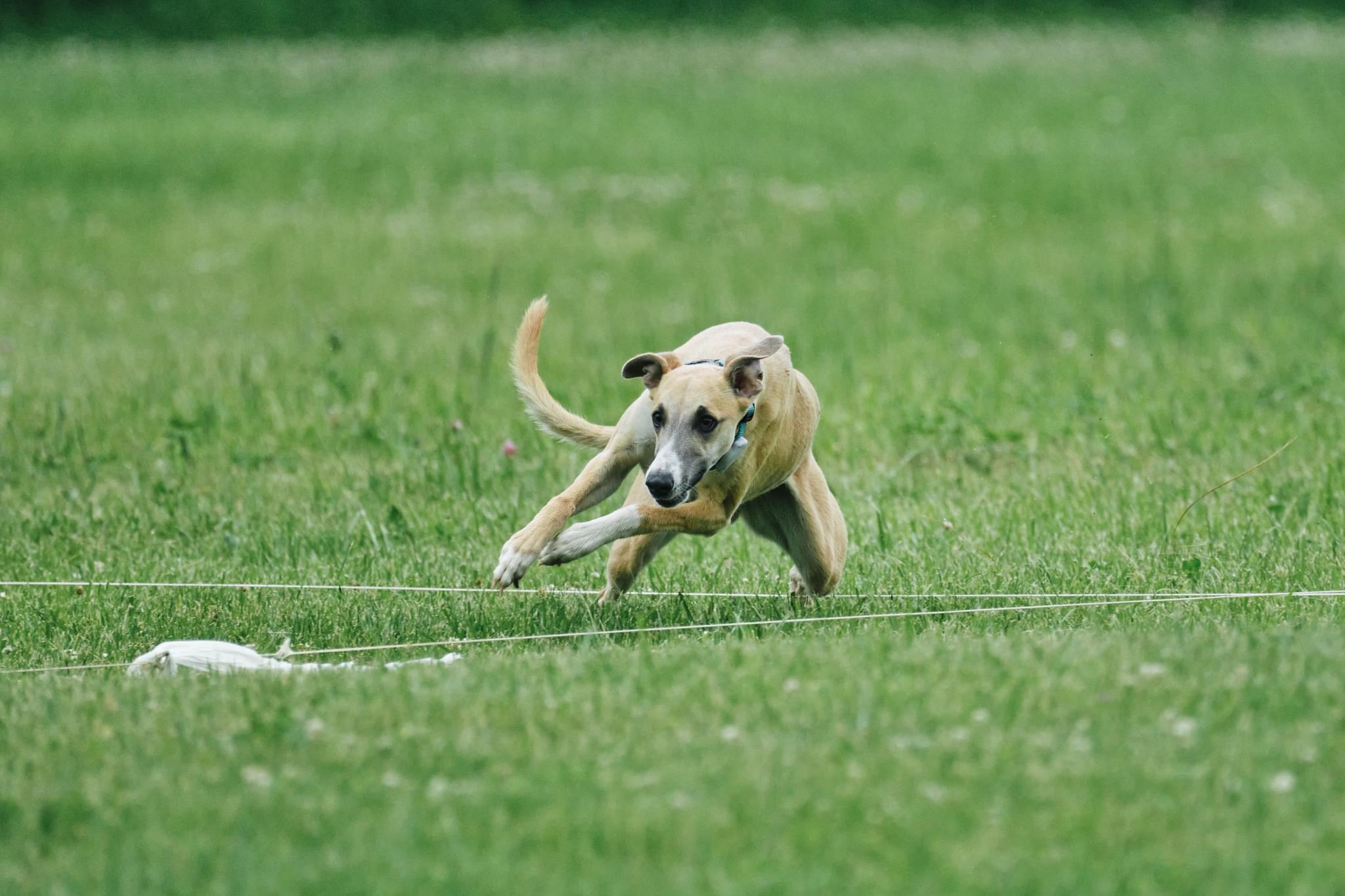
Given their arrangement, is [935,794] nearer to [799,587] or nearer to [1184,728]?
[1184,728]

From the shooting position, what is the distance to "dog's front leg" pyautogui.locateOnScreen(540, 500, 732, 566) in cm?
551

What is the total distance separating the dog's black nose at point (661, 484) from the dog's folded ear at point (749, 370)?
1.47ft

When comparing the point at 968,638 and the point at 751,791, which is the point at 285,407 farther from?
the point at 751,791

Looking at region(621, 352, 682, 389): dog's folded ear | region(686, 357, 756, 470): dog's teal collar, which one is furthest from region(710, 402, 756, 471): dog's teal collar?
region(621, 352, 682, 389): dog's folded ear

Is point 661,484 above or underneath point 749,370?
underneath

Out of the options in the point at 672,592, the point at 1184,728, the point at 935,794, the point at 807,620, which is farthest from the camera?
the point at 672,592

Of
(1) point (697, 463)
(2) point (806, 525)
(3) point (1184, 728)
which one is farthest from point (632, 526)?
(3) point (1184, 728)

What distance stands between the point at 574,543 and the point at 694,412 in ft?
1.92

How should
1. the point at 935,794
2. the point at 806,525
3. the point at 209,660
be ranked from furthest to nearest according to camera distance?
the point at 806,525 → the point at 209,660 → the point at 935,794

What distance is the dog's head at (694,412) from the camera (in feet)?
17.4

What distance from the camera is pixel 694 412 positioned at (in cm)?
538

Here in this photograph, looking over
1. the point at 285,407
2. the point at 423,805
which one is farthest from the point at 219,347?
the point at 423,805

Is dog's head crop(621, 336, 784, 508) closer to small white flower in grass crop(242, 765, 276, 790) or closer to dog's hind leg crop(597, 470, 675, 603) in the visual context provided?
dog's hind leg crop(597, 470, 675, 603)

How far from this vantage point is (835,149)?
720 inches
